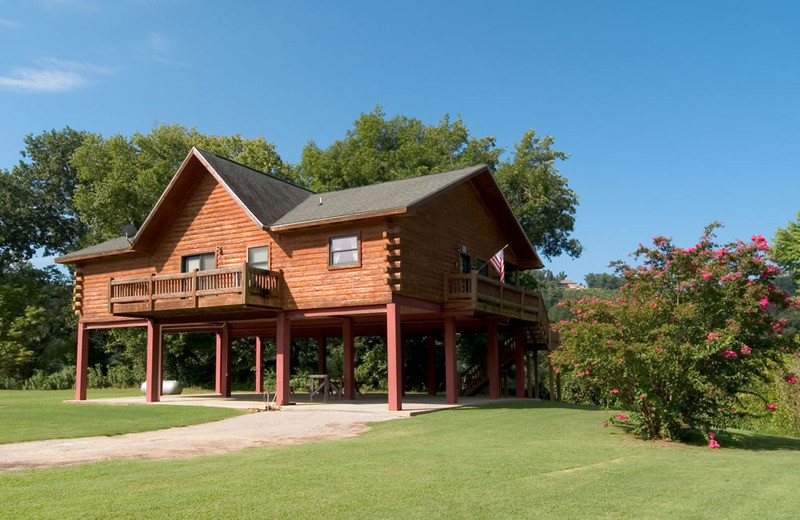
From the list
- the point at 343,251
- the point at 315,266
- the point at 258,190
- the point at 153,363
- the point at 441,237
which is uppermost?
the point at 258,190

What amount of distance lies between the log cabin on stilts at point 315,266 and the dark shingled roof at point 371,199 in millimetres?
109

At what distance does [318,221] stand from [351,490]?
14.5 m

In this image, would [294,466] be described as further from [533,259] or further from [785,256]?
[785,256]

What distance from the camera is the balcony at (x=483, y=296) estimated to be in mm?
23984

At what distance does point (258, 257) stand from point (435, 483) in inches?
658

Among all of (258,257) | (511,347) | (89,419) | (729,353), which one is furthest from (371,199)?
(729,353)

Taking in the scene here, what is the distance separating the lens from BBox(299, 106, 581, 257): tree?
41469 millimetres

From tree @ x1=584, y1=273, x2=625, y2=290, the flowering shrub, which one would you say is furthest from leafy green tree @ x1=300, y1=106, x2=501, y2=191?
tree @ x1=584, y1=273, x2=625, y2=290

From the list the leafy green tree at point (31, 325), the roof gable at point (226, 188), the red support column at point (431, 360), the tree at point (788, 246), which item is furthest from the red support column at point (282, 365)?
the tree at point (788, 246)

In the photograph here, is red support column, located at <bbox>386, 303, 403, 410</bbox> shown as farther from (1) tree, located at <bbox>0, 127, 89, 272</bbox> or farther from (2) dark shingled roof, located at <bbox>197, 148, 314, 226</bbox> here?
(1) tree, located at <bbox>0, 127, 89, 272</bbox>

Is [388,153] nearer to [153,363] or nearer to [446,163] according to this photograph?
[446,163]

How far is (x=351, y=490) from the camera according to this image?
9266 mm

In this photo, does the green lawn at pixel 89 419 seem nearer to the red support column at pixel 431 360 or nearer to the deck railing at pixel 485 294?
the deck railing at pixel 485 294

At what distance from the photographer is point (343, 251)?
76.7ft
